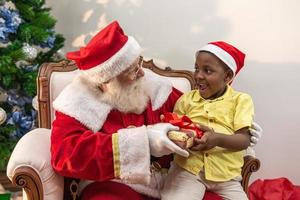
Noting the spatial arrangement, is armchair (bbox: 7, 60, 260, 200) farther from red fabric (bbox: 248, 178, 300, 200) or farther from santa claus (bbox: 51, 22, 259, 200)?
red fabric (bbox: 248, 178, 300, 200)

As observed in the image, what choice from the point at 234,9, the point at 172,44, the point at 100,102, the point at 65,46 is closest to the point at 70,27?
the point at 65,46

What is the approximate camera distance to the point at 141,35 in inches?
99.0

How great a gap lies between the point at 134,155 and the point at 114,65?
14.0 inches

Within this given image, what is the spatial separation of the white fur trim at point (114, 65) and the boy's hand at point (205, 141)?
0.37m

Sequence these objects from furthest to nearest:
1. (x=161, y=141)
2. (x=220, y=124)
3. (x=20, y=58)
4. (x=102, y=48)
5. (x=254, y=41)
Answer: (x=254, y=41) → (x=20, y=58) → (x=220, y=124) → (x=102, y=48) → (x=161, y=141)

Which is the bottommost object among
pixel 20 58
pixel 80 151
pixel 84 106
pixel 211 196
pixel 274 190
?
pixel 274 190

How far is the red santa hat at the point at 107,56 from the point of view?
5.07 ft

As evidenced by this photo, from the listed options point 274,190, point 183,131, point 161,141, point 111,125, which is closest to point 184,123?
point 183,131

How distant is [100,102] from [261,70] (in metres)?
1.20

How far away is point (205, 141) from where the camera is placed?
4.90ft

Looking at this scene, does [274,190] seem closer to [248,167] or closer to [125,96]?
[248,167]

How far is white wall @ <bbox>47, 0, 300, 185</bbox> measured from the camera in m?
2.36

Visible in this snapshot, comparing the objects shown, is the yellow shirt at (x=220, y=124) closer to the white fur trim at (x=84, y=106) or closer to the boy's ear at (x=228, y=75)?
the boy's ear at (x=228, y=75)

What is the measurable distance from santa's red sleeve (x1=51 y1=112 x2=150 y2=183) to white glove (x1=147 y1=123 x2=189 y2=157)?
0.02 meters
